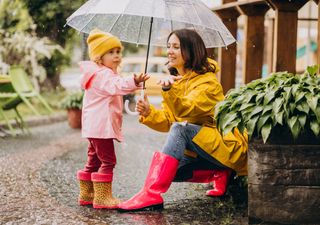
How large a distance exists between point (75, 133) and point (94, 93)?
21.0 feet

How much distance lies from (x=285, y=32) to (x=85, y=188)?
213cm

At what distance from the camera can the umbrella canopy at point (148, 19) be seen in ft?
14.9

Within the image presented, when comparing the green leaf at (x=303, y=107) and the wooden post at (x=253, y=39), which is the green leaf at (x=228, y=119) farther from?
the wooden post at (x=253, y=39)

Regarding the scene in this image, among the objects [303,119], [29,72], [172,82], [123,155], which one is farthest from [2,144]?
[29,72]

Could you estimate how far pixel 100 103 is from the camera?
477 centimetres

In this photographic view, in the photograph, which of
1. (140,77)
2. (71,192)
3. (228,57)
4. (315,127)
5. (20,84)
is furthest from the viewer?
(20,84)

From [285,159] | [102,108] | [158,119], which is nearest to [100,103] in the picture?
[102,108]

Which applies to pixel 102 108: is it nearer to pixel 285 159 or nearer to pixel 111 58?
pixel 111 58

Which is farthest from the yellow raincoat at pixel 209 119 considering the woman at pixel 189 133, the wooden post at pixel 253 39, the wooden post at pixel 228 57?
the wooden post at pixel 228 57

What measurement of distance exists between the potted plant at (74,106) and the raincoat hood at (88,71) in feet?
22.6

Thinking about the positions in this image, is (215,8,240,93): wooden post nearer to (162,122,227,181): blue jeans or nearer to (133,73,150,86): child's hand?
(162,122,227,181): blue jeans

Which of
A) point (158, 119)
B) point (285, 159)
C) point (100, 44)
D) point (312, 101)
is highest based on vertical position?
point (100, 44)

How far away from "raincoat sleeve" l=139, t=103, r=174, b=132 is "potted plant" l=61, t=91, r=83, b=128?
6.72m

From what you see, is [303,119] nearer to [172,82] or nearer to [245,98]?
[245,98]
